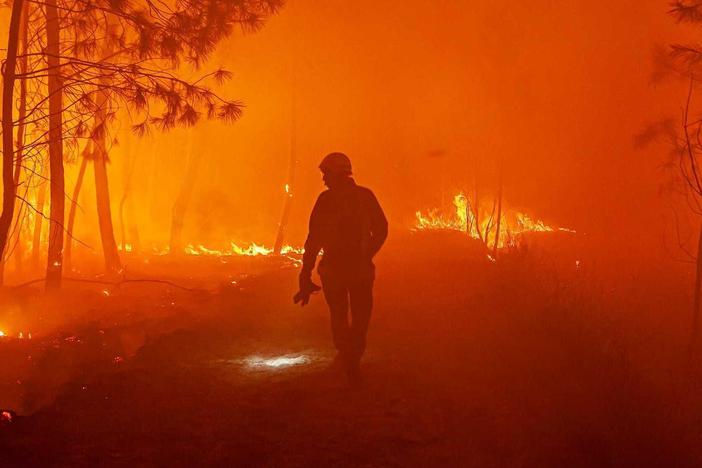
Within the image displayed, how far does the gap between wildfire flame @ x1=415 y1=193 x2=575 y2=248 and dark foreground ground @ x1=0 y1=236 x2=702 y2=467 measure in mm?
12524

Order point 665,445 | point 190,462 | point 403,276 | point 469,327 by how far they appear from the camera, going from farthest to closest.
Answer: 1. point 403,276
2. point 469,327
3. point 665,445
4. point 190,462

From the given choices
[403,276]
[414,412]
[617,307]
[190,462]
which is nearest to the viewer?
[190,462]

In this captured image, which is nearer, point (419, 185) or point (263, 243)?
point (263, 243)

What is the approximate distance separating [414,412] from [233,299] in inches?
271

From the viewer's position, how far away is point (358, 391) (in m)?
5.39

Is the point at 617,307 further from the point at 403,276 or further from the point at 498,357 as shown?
the point at 498,357

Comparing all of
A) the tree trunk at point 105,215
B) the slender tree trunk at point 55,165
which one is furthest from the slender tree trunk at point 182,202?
the slender tree trunk at point 55,165

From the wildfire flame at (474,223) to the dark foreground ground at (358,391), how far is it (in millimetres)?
12524

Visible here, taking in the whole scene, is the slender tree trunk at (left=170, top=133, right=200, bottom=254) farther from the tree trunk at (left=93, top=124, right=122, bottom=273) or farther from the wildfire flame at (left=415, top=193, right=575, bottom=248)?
the wildfire flame at (left=415, top=193, right=575, bottom=248)

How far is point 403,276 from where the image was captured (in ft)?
45.3

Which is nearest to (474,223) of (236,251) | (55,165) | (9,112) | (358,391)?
(236,251)

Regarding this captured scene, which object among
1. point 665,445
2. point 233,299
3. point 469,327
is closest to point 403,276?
point 233,299

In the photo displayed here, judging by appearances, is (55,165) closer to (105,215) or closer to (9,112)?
(105,215)

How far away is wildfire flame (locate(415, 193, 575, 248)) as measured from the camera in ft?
74.5
